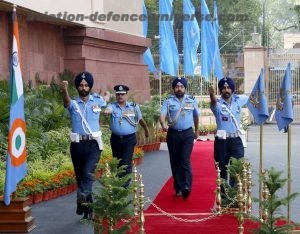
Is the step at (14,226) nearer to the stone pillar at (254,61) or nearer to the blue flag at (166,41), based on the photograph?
the blue flag at (166,41)

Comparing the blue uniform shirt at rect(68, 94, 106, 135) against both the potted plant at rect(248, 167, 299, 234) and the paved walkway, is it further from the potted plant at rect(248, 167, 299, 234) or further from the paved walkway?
the potted plant at rect(248, 167, 299, 234)

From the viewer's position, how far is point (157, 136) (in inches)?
833

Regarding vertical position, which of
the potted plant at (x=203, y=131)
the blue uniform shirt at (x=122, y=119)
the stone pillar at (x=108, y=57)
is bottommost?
the potted plant at (x=203, y=131)

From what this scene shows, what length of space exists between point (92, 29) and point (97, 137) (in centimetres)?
1162

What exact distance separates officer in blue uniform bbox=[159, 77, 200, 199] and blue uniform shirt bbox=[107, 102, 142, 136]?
404mm

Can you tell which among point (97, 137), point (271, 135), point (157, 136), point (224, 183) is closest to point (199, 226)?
point (224, 183)

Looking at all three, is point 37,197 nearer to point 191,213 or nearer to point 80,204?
point 80,204

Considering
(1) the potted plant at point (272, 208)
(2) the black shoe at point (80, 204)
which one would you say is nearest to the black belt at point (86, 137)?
(2) the black shoe at point (80, 204)

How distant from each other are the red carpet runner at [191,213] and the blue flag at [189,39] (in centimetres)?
1515

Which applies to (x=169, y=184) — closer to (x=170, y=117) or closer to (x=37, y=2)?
(x=170, y=117)

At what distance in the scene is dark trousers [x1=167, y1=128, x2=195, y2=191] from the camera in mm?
10945

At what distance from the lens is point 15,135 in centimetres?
828

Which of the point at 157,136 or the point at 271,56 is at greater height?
the point at 271,56

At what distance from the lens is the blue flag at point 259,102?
9602 millimetres
